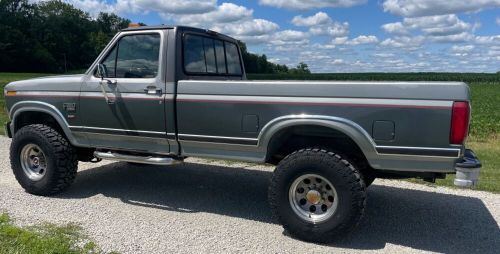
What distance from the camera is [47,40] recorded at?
82.5 metres

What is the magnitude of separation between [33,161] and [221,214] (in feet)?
8.43

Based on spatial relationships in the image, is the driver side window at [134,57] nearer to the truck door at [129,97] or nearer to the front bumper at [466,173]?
the truck door at [129,97]

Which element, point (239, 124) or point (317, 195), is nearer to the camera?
point (317, 195)

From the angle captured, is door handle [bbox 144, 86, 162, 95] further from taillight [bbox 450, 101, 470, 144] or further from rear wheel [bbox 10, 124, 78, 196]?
taillight [bbox 450, 101, 470, 144]

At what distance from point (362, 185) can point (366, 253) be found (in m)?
0.61

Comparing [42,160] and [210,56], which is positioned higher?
[210,56]

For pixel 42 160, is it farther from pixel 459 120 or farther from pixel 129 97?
pixel 459 120

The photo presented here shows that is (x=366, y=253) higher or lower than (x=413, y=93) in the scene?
lower

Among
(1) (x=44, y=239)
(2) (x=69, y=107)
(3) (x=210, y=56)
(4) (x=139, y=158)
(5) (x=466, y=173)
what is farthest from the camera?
(3) (x=210, y=56)

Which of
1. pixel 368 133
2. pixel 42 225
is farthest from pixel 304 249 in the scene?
pixel 42 225

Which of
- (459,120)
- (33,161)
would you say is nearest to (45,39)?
(33,161)

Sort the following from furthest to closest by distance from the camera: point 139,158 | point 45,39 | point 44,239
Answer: point 45,39, point 139,158, point 44,239

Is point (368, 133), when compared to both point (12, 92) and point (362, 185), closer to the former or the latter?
point (362, 185)

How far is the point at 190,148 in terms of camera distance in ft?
16.6
